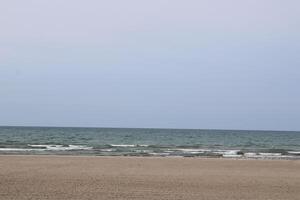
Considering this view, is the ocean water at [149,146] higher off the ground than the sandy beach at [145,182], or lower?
higher

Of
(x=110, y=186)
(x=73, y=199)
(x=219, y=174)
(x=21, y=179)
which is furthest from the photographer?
(x=219, y=174)

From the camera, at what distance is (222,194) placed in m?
13.1

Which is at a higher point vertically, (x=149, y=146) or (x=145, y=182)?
(x=149, y=146)

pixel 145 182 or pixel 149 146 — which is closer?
pixel 145 182

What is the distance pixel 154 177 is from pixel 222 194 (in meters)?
4.17

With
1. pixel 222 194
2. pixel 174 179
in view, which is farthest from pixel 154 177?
pixel 222 194

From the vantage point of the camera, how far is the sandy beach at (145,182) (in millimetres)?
12727

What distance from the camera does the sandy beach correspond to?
41.8ft

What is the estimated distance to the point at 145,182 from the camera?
1527 centimetres

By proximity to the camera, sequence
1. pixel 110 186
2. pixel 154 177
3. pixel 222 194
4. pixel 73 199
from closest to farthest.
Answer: pixel 73 199 → pixel 222 194 → pixel 110 186 → pixel 154 177

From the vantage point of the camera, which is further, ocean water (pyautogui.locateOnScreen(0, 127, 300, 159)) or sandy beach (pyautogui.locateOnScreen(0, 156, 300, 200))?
ocean water (pyautogui.locateOnScreen(0, 127, 300, 159))

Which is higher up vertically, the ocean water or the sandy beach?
the ocean water

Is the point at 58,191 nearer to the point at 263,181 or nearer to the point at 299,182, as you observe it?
the point at 263,181

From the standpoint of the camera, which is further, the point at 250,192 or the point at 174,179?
the point at 174,179
